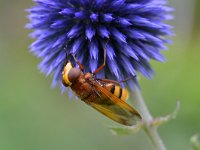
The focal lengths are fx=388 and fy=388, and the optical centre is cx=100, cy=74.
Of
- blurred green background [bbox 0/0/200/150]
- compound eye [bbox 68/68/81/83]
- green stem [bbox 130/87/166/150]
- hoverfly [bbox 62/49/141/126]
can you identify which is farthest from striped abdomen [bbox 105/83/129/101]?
blurred green background [bbox 0/0/200/150]

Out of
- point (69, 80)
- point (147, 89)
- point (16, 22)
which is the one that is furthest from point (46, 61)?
point (16, 22)

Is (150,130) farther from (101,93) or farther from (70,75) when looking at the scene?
(70,75)

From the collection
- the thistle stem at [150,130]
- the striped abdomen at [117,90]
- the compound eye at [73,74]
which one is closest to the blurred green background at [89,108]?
the thistle stem at [150,130]

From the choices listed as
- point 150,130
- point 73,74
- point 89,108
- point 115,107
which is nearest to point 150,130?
point 150,130

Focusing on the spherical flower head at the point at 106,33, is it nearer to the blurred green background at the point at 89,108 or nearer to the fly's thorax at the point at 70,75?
the fly's thorax at the point at 70,75

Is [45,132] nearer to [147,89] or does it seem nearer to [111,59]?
[147,89]

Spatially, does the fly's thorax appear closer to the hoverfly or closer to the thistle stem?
the hoverfly
